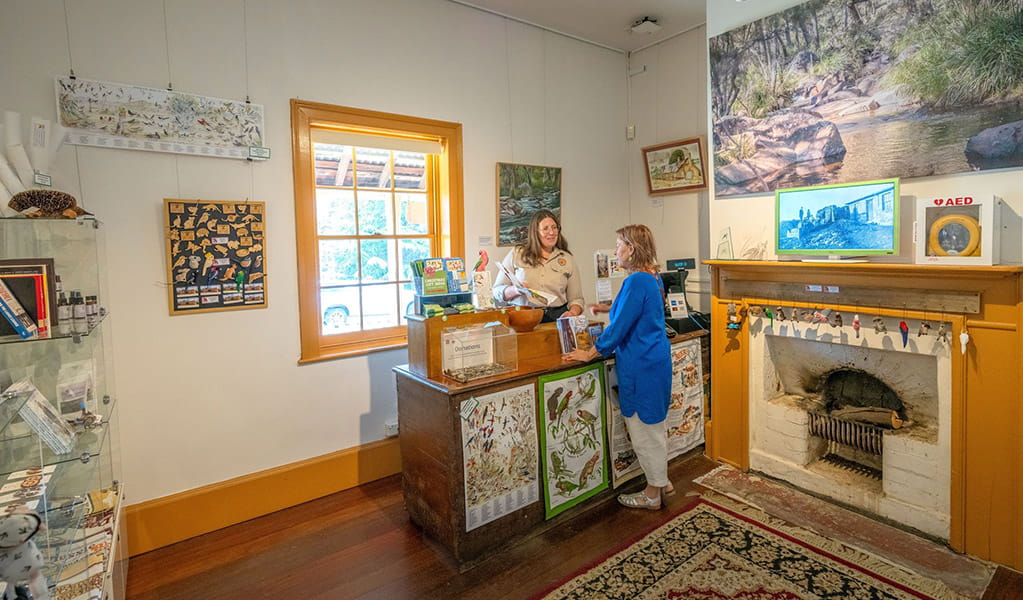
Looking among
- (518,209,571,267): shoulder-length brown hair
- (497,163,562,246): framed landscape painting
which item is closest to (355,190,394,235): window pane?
(497,163,562,246): framed landscape painting

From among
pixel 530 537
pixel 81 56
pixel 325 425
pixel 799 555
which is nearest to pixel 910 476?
pixel 799 555

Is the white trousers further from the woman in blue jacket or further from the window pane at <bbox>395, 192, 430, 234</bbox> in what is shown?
the window pane at <bbox>395, 192, 430, 234</bbox>

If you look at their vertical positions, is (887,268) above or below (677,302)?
above

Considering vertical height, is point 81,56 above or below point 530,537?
above

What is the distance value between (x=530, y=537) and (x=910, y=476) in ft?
6.44

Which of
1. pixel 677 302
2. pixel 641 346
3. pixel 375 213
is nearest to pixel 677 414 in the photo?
pixel 677 302

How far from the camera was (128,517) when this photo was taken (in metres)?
2.65

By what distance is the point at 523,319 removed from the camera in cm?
288

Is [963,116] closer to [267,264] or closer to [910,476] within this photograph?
[910,476]

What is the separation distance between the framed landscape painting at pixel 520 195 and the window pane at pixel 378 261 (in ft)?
2.81

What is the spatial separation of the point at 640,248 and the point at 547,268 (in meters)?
0.83

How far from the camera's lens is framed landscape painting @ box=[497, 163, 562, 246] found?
13.3 feet

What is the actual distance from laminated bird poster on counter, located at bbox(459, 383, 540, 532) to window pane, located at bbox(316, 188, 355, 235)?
1.63 m

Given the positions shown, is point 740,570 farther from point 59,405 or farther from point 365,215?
point 365,215
